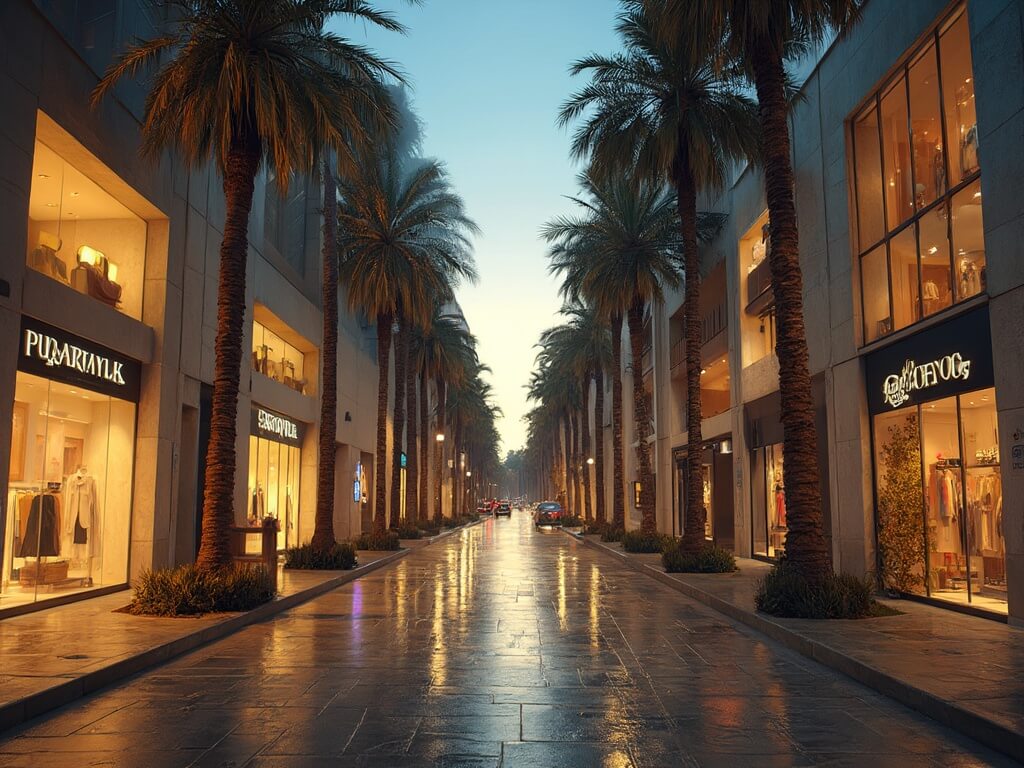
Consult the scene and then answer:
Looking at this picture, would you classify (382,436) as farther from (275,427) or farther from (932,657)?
(932,657)

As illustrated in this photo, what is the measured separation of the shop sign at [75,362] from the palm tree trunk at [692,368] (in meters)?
12.8

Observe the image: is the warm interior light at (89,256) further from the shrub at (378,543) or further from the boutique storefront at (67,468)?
the shrub at (378,543)

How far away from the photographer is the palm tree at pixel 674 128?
21.9m

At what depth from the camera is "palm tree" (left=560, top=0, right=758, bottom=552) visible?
21.9 m

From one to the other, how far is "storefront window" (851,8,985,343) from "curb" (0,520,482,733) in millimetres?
11953

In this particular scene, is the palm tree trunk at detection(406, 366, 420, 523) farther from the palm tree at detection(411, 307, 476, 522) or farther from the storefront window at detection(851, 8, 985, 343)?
the storefront window at detection(851, 8, 985, 343)

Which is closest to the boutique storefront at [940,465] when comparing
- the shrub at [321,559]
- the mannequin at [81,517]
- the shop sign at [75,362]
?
the shrub at [321,559]

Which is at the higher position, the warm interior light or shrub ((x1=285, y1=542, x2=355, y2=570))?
the warm interior light

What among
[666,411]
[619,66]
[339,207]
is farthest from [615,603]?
[666,411]

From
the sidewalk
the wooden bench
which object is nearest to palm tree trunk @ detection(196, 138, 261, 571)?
the wooden bench

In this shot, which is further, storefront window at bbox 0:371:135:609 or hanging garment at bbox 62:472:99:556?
hanging garment at bbox 62:472:99:556

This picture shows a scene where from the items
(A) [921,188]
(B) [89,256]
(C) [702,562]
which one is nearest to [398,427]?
(C) [702,562]

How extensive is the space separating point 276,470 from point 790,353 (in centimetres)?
1945

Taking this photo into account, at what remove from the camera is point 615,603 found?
16.1m
